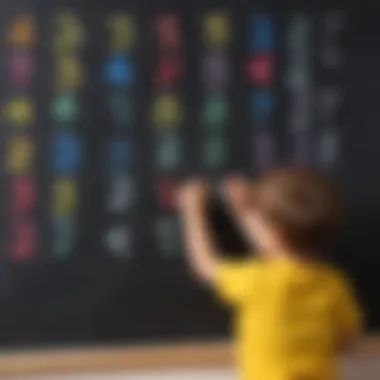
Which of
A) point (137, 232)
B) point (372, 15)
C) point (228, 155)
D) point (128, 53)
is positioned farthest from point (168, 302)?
point (372, 15)

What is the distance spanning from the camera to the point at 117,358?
4.61 ft

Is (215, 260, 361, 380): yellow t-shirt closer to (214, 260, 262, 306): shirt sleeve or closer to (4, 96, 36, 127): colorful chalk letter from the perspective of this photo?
(214, 260, 262, 306): shirt sleeve

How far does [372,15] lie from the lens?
4.71 feet

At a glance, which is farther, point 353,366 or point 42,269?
point 353,366

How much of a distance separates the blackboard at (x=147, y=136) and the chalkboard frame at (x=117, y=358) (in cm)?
2

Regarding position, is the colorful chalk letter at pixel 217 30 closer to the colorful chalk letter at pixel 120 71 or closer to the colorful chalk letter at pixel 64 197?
the colorful chalk letter at pixel 120 71

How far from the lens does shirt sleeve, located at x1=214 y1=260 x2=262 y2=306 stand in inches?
52.6

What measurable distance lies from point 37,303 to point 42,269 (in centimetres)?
5

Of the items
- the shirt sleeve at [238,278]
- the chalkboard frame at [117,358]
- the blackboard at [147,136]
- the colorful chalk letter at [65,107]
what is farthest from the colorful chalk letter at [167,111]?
the chalkboard frame at [117,358]

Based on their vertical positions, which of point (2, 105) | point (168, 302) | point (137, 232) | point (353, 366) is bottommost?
point (353, 366)

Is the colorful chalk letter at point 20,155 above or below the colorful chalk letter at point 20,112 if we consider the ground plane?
below

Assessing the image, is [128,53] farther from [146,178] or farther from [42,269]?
[42,269]

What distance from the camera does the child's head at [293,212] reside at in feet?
4.40

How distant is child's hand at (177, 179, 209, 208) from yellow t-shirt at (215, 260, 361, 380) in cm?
10
